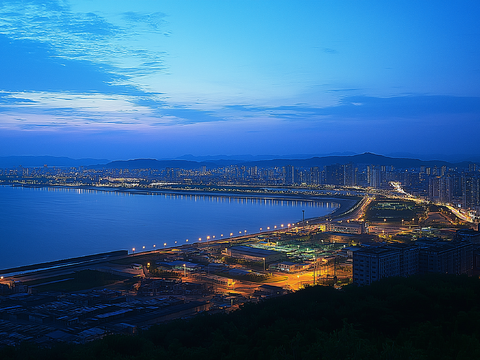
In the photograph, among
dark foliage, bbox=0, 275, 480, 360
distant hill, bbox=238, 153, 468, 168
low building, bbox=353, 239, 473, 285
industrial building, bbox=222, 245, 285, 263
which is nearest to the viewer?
dark foliage, bbox=0, 275, 480, 360

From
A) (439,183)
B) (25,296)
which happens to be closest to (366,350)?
(25,296)

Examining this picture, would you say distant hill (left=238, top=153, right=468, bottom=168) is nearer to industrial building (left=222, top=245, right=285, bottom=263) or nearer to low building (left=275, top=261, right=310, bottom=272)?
industrial building (left=222, top=245, right=285, bottom=263)

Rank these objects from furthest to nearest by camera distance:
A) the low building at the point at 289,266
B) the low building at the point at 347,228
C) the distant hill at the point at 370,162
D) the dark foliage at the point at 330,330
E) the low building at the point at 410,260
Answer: the distant hill at the point at 370,162
the low building at the point at 347,228
the low building at the point at 289,266
the low building at the point at 410,260
the dark foliage at the point at 330,330

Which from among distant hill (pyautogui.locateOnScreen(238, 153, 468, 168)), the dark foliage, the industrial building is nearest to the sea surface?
the industrial building

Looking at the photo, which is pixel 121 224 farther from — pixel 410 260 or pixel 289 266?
A: pixel 410 260

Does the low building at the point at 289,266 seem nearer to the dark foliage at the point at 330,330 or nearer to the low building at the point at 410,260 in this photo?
the low building at the point at 410,260

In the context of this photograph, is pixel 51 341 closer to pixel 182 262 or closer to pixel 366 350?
pixel 366 350

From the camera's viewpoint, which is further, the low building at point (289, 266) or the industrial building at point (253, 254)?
the industrial building at point (253, 254)

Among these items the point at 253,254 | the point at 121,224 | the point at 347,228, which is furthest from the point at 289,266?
the point at 121,224

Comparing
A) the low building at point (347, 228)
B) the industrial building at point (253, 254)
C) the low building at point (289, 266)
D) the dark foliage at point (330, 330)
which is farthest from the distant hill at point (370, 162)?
the dark foliage at point (330, 330)
